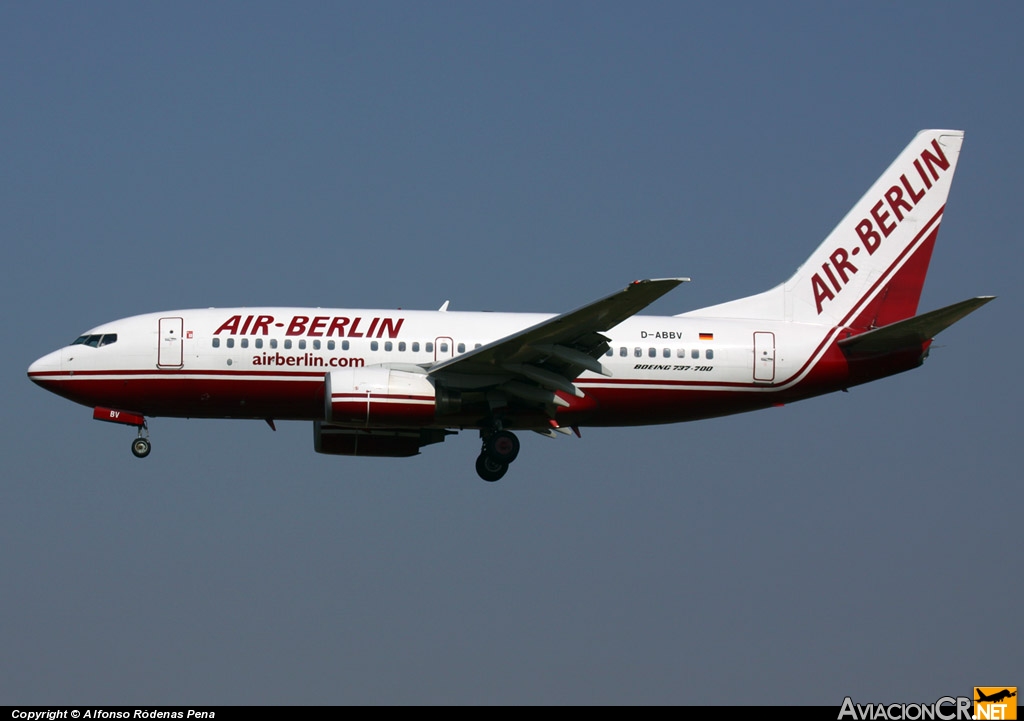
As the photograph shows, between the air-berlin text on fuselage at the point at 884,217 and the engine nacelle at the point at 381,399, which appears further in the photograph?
the air-berlin text on fuselage at the point at 884,217

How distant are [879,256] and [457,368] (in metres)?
12.7

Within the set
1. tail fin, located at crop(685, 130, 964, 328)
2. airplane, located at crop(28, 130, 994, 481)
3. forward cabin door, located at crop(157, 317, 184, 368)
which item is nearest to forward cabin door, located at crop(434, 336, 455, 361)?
airplane, located at crop(28, 130, 994, 481)

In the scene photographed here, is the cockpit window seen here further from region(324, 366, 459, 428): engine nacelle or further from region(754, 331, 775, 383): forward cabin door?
region(754, 331, 775, 383): forward cabin door

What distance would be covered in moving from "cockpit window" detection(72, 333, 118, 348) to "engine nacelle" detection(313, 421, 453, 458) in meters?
5.75

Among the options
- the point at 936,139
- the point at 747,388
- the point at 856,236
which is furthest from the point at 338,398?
the point at 936,139

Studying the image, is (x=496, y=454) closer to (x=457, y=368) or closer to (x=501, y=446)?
(x=501, y=446)

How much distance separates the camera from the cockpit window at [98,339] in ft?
135

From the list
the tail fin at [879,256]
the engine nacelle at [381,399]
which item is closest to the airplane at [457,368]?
the engine nacelle at [381,399]

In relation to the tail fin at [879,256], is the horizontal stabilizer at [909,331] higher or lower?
lower

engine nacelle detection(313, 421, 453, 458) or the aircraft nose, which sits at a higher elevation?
the aircraft nose

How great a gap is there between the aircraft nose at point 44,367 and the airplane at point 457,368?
0.14 feet

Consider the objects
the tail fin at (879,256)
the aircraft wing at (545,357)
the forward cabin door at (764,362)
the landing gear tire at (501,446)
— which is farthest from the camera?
the tail fin at (879,256)

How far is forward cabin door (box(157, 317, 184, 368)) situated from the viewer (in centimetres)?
4056

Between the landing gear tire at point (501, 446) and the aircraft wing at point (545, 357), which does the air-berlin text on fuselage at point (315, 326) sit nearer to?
the aircraft wing at point (545, 357)
